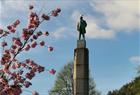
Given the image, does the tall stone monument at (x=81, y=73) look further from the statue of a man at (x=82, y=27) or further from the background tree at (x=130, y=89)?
the background tree at (x=130, y=89)

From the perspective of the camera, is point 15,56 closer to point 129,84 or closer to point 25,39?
point 25,39

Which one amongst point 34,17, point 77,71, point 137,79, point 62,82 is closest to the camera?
point 34,17

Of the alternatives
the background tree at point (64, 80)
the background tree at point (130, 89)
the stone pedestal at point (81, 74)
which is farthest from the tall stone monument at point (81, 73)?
the background tree at point (130, 89)

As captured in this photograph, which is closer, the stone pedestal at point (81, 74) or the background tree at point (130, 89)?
the stone pedestal at point (81, 74)

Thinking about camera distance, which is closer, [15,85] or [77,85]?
[15,85]

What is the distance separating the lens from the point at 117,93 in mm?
76438

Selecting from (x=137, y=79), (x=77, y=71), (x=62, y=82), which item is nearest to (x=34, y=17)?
(x=77, y=71)

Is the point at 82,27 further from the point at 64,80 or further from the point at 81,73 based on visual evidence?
the point at 64,80

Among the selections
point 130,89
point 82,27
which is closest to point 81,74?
point 82,27

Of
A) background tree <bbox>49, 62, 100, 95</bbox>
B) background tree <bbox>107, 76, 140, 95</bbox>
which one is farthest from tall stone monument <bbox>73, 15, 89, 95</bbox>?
background tree <bbox>107, 76, 140, 95</bbox>

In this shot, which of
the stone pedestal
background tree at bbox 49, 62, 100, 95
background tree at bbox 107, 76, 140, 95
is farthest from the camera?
background tree at bbox 107, 76, 140, 95

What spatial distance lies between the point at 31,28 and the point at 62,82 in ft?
122

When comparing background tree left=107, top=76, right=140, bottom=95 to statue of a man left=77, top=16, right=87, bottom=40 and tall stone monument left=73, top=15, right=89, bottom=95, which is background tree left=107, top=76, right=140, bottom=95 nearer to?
statue of a man left=77, top=16, right=87, bottom=40

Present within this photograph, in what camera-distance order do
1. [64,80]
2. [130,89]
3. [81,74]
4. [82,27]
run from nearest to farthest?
[81,74], [82,27], [64,80], [130,89]
